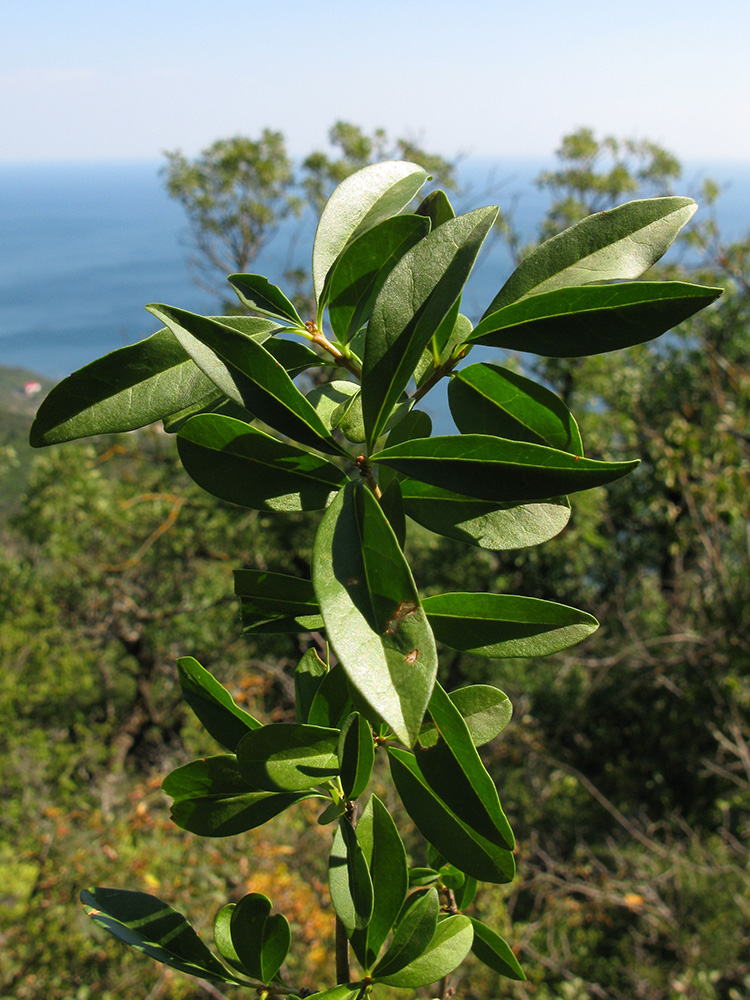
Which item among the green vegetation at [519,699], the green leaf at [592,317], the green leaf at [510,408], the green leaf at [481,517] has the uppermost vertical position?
the green leaf at [592,317]

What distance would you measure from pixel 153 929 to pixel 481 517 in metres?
0.38

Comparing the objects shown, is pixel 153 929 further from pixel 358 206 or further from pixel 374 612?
pixel 358 206

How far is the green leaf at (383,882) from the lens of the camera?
472 millimetres

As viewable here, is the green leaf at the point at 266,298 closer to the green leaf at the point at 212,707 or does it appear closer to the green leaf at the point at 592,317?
the green leaf at the point at 592,317

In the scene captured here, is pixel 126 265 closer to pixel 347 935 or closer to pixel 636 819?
pixel 636 819

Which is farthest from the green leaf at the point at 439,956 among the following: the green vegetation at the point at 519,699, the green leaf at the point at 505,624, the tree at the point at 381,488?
the green leaf at the point at 505,624

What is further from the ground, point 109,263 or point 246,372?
point 109,263

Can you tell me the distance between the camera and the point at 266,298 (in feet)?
1.56

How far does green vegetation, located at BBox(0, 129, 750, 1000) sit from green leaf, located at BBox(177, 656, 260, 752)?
0.07 m

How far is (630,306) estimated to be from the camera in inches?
14.3

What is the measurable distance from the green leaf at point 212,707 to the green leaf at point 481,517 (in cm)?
19

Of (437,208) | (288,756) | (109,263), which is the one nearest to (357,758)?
(288,756)

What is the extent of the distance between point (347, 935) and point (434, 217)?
52 cm

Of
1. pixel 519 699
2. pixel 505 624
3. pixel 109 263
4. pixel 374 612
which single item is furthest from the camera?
pixel 109 263
